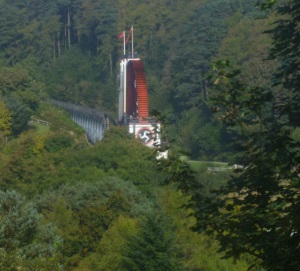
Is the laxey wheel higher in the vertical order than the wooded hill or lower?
lower

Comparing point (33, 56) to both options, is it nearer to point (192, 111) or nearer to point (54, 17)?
point (54, 17)

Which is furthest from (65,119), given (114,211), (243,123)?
(243,123)

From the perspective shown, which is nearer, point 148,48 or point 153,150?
point 153,150

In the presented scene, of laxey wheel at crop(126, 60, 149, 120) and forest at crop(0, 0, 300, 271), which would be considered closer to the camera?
→ forest at crop(0, 0, 300, 271)

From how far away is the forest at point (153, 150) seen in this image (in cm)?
925

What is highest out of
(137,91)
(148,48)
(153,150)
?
(148,48)

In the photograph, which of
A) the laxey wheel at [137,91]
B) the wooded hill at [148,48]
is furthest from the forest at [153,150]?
the laxey wheel at [137,91]

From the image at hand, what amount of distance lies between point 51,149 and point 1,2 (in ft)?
174

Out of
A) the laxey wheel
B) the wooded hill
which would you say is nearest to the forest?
the wooded hill

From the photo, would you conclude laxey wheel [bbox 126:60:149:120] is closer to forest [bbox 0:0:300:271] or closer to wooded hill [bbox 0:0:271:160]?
wooded hill [bbox 0:0:271:160]

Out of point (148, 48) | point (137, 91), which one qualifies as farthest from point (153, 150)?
point (148, 48)

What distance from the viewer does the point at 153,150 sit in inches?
457

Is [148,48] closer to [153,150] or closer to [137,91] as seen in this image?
[137,91]

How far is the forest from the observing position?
9250mm
